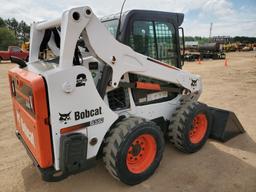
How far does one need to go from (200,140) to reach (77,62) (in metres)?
2.67

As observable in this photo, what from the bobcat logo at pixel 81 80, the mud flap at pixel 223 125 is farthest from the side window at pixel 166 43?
the bobcat logo at pixel 81 80

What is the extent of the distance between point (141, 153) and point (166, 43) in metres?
1.85

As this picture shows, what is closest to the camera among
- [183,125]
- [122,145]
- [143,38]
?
[122,145]

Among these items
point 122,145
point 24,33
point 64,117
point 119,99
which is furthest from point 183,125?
point 24,33

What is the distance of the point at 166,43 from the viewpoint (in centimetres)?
382

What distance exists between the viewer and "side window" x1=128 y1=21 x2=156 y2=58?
10.8 ft

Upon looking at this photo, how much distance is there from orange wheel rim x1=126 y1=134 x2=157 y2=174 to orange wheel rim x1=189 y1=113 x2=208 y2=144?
106 cm

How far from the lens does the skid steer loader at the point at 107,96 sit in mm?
2463

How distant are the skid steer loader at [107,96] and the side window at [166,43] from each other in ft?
0.05

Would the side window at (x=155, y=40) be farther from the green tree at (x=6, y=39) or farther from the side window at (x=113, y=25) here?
the green tree at (x=6, y=39)

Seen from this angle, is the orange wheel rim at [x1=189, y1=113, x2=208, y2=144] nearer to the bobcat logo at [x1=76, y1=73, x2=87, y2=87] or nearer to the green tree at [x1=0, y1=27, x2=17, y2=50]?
the bobcat logo at [x1=76, y1=73, x2=87, y2=87]

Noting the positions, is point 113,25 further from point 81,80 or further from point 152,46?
point 81,80

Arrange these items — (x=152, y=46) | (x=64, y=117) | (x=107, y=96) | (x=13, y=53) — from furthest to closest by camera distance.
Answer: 1. (x=13, y=53)
2. (x=152, y=46)
3. (x=107, y=96)
4. (x=64, y=117)

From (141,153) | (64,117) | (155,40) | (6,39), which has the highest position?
(6,39)
